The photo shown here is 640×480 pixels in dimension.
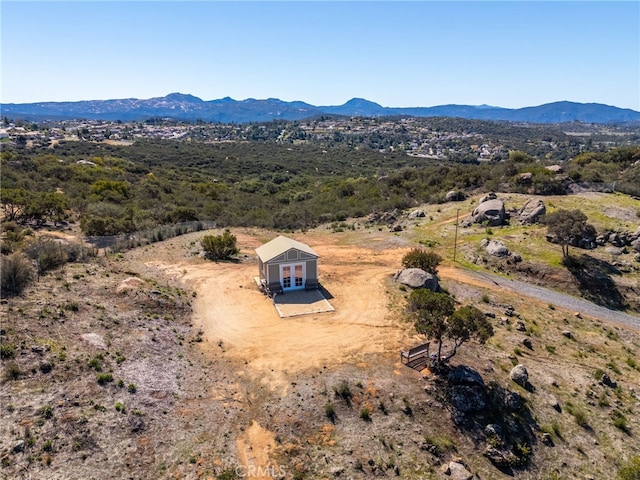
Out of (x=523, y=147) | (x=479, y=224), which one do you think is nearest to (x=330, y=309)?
(x=479, y=224)

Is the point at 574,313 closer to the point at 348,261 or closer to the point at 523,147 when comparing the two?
the point at 348,261

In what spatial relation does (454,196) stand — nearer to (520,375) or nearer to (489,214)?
(489,214)

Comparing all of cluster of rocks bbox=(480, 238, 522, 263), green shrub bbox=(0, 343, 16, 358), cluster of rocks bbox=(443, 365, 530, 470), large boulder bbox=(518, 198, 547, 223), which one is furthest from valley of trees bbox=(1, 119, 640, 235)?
cluster of rocks bbox=(443, 365, 530, 470)

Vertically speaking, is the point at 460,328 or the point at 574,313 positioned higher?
the point at 460,328

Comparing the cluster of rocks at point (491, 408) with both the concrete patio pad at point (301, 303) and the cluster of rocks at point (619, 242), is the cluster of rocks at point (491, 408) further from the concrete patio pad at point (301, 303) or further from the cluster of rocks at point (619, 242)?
the cluster of rocks at point (619, 242)

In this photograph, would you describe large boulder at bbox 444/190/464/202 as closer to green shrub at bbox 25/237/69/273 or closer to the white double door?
the white double door

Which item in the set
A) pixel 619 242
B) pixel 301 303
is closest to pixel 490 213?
pixel 619 242

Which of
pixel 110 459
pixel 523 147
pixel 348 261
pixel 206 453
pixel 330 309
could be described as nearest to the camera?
pixel 110 459
